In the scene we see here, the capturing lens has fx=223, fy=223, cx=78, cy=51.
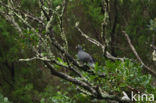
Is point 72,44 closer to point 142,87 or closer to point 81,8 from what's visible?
point 81,8

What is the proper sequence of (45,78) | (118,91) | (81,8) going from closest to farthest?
(118,91) → (81,8) → (45,78)

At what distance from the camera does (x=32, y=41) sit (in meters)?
1.76

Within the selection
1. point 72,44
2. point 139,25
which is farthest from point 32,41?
point 139,25

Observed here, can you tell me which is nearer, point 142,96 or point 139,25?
point 142,96

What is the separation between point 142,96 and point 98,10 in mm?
3514

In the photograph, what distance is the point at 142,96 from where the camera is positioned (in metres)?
1.48

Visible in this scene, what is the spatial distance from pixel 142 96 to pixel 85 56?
983 millimetres

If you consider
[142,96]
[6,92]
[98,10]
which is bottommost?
[6,92]

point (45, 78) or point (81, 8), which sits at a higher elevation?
point (81, 8)

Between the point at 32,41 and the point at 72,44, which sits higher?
the point at 32,41

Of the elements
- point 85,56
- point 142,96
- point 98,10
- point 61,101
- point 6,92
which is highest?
point 98,10

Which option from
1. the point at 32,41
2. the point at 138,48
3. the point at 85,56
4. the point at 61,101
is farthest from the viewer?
the point at 138,48

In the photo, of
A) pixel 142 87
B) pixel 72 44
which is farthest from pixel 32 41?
pixel 72 44

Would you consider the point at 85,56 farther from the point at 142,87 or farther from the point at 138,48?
the point at 138,48
